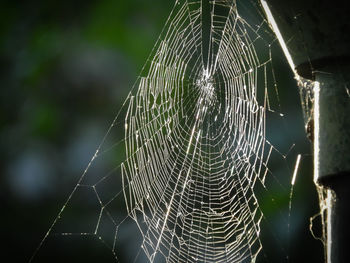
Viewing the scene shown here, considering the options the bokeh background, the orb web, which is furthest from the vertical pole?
the bokeh background

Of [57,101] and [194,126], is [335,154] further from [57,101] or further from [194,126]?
[57,101]

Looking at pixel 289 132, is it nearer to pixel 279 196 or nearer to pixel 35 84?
pixel 279 196

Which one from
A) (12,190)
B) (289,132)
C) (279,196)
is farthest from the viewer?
(12,190)

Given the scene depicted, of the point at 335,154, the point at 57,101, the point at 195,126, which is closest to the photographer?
the point at 335,154

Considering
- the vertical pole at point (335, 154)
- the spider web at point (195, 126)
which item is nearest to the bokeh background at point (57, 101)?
the spider web at point (195, 126)

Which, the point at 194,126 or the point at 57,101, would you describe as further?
the point at 57,101

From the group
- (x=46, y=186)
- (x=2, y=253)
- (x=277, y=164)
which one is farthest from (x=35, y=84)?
(x=277, y=164)

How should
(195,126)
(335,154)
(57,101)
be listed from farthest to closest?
(57,101), (195,126), (335,154)

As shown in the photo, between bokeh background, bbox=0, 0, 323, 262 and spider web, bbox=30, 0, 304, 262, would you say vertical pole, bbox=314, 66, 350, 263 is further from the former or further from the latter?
bokeh background, bbox=0, 0, 323, 262

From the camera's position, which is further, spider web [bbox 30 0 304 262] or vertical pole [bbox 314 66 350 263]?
spider web [bbox 30 0 304 262]

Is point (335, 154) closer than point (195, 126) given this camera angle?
Yes

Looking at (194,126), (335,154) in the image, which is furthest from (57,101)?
(335,154)
